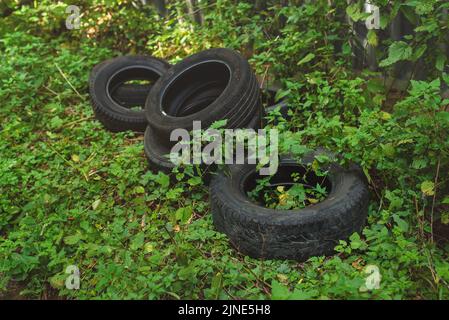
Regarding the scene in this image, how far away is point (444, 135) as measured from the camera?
3.44 metres

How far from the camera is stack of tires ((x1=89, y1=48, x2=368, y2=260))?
11.3ft

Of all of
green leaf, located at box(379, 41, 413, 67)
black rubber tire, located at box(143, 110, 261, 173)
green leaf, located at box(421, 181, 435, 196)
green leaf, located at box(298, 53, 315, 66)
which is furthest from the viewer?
green leaf, located at box(298, 53, 315, 66)

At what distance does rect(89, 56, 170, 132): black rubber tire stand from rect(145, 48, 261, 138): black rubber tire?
0.56 m

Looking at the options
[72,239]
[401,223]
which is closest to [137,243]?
[72,239]

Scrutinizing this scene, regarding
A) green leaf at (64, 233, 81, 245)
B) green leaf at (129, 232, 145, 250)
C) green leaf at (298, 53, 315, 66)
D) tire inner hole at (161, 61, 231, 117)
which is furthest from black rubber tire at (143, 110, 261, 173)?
green leaf at (64, 233, 81, 245)

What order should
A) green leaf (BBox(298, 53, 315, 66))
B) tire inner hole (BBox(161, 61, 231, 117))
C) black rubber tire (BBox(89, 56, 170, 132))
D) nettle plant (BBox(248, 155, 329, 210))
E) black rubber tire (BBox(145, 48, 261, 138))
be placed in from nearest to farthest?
nettle plant (BBox(248, 155, 329, 210)) → black rubber tire (BBox(145, 48, 261, 138)) → green leaf (BBox(298, 53, 315, 66)) → tire inner hole (BBox(161, 61, 231, 117)) → black rubber tire (BBox(89, 56, 170, 132))

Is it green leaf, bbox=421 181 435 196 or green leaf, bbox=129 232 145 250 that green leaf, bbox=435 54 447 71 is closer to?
green leaf, bbox=421 181 435 196

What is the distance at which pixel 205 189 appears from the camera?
4277 millimetres

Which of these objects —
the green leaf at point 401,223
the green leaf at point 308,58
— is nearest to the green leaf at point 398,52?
the green leaf at point 308,58

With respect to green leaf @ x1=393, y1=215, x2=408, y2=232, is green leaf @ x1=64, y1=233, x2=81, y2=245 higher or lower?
higher

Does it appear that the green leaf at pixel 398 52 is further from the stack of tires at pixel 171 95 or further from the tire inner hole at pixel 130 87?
the tire inner hole at pixel 130 87

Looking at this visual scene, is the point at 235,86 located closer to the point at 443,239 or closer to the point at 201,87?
the point at 201,87

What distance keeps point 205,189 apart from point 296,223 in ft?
3.59
